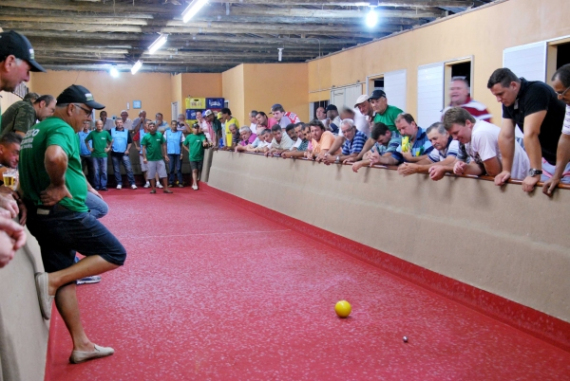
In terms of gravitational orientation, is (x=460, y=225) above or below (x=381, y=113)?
below

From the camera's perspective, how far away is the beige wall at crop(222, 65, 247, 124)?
73.4ft

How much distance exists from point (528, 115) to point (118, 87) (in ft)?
79.5

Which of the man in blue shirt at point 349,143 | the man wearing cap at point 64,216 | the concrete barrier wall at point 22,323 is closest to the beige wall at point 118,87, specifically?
the man in blue shirt at point 349,143

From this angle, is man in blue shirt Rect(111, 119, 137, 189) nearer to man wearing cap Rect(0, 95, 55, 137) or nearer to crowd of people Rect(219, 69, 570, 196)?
crowd of people Rect(219, 69, 570, 196)

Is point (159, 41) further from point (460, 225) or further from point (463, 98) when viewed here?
point (460, 225)

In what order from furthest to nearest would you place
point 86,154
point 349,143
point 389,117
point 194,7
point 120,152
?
point 120,152 < point 86,154 < point 194,7 < point 349,143 < point 389,117

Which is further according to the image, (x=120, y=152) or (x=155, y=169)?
(x=120, y=152)

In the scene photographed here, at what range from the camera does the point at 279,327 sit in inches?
195

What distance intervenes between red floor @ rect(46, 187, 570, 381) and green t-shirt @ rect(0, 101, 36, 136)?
186cm

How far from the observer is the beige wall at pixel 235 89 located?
2238 cm

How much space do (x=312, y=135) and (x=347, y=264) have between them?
3155 millimetres

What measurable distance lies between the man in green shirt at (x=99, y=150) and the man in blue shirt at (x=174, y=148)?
5.52 ft

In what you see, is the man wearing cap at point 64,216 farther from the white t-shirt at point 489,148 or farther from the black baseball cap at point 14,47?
the white t-shirt at point 489,148

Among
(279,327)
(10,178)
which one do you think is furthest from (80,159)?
(279,327)
